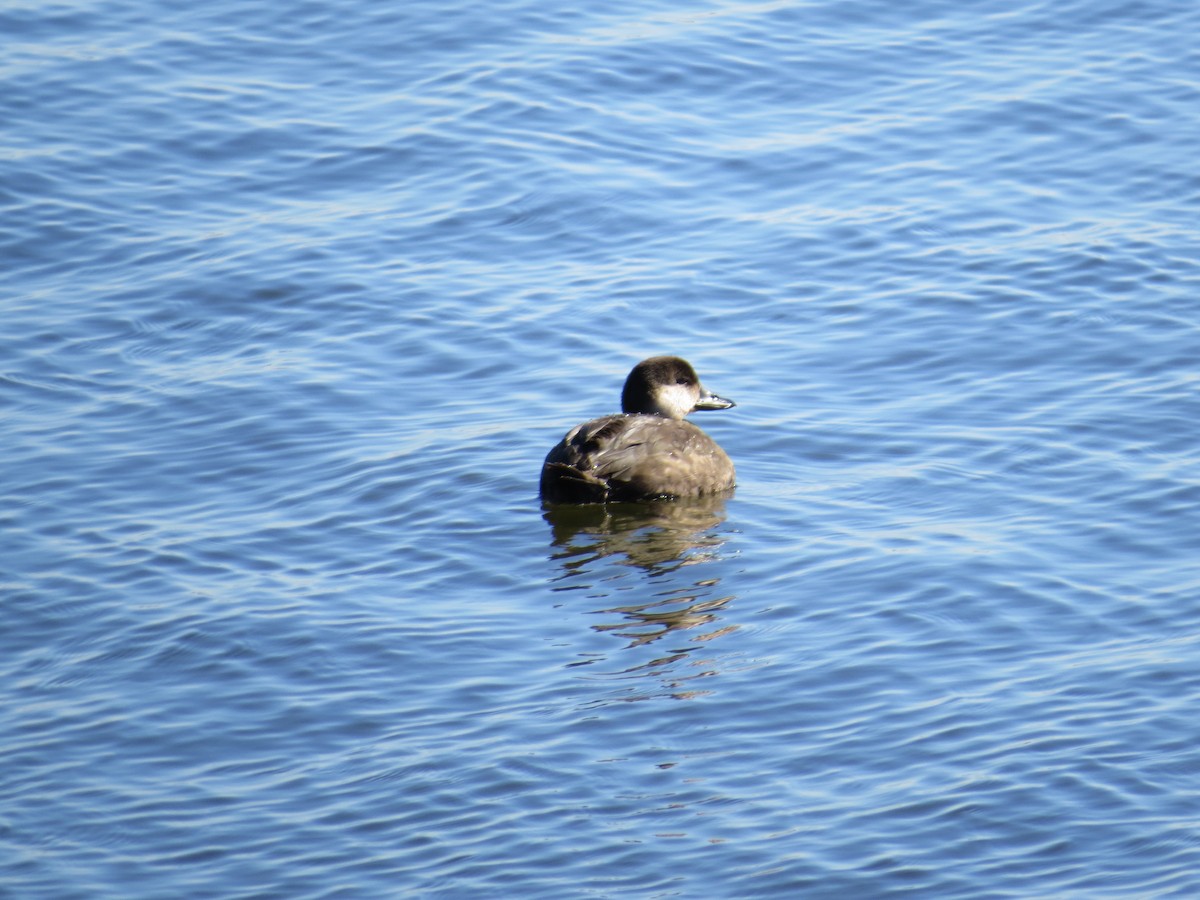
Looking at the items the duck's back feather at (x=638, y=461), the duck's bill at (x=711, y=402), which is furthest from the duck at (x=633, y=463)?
the duck's bill at (x=711, y=402)

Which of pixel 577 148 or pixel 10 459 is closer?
pixel 10 459

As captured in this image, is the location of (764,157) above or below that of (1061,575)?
above

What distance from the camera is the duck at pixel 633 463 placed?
10.7 metres

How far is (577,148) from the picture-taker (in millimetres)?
16469

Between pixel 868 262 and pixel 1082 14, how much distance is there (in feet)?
21.3

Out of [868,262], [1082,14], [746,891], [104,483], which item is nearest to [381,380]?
[104,483]

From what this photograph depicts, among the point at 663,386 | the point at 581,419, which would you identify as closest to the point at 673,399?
the point at 663,386

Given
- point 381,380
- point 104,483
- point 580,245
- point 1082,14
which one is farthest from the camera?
point 1082,14

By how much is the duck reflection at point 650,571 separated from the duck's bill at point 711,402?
91 centimetres

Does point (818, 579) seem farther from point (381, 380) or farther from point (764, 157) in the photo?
point (764, 157)

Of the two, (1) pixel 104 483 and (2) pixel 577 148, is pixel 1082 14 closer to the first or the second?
(2) pixel 577 148

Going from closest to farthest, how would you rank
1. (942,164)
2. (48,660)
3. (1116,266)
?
(48,660)
(1116,266)
(942,164)

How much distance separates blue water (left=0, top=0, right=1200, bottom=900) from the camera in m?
7.23

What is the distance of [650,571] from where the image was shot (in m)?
9.93
